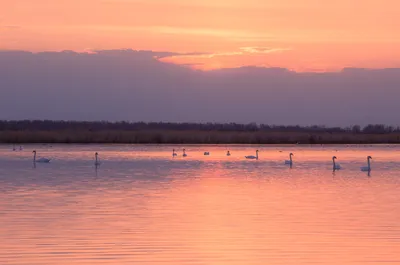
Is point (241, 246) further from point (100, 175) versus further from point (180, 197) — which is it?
point (100, 175)

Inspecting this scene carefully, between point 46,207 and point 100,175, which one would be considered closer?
point 46,207

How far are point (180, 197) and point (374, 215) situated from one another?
18.0 feet

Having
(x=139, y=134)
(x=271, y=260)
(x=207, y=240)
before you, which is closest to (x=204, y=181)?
(x=207, y=240)

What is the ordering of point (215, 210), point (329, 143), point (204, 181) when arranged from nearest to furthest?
point (215, 210) → point (204, 181) → point (329, 143)

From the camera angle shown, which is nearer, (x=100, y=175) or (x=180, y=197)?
(x=180, y=197)

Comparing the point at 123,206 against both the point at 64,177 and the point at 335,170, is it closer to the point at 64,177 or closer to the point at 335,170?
the point at 64,177

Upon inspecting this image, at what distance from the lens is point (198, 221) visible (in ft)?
46.5

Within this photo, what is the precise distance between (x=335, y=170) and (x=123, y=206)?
1677cm

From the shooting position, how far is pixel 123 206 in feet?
54.7

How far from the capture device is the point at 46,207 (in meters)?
16.2

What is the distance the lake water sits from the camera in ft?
34.9

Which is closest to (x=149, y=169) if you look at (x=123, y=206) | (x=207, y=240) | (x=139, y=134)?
(x=123, y=206)

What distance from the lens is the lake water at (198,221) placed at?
10.6m

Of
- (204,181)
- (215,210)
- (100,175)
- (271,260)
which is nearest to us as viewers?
(271,260)
